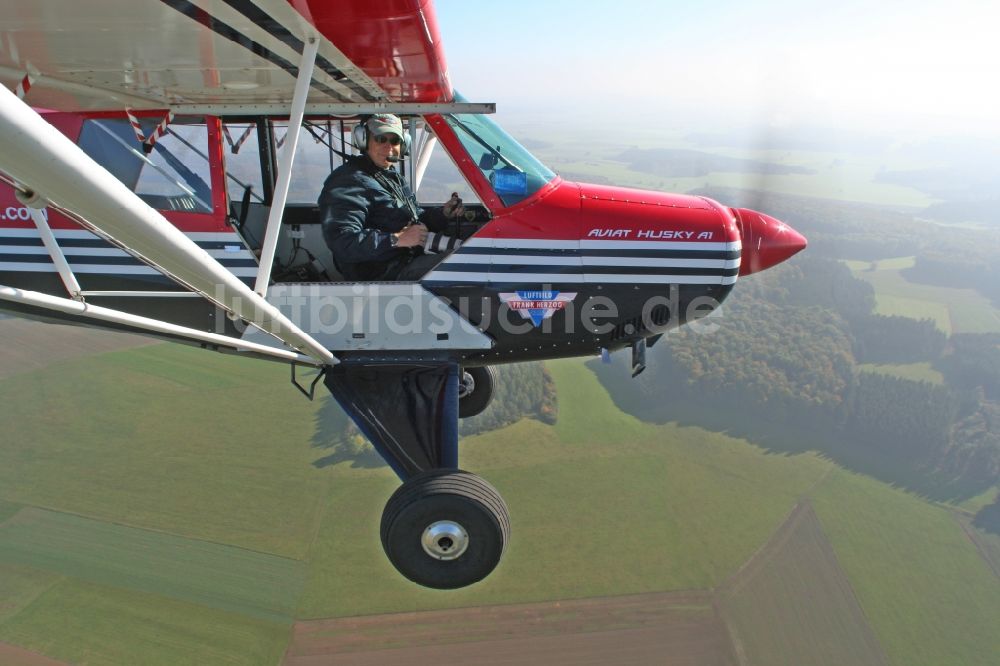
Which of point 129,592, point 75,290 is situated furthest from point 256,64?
point 129,592

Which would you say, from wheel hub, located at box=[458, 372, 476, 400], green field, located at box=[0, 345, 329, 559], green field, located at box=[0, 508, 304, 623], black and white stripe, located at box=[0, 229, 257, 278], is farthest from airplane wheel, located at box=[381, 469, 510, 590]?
green field, located at box=[0, 345, 329, 559]

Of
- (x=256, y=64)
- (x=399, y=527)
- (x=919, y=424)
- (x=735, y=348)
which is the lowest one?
(x=919, y=424)

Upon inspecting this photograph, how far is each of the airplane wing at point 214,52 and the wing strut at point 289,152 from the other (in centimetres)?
11

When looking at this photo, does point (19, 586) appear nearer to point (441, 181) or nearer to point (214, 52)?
point (441, 181)

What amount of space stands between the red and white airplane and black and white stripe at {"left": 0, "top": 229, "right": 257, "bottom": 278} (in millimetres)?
13

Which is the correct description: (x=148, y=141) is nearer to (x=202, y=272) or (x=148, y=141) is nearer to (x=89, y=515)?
(x=202, y=272)

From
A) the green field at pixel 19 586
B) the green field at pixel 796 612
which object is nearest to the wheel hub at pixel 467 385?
the green field at pixel 796 612

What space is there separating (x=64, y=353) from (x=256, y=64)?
120ft

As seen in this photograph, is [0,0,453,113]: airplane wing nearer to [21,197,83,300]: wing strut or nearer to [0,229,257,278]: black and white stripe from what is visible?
[21,197,83,300]: wing strut

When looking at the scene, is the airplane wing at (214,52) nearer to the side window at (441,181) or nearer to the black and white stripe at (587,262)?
the side window at (441,181)

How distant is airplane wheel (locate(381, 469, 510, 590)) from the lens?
3.86 metres

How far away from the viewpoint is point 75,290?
342cm

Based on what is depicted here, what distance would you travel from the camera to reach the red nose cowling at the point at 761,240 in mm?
4441

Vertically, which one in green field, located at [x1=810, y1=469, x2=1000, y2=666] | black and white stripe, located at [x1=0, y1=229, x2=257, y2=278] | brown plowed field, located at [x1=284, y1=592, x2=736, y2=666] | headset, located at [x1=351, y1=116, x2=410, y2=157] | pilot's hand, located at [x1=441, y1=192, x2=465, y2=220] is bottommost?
green field, located at [x1=810, y1=469, x2=1000, y2=666]
